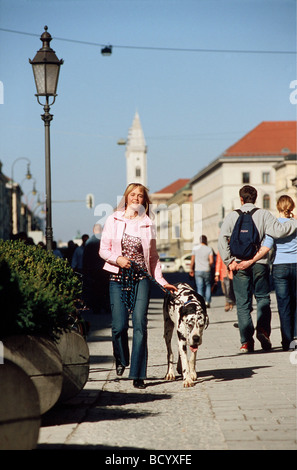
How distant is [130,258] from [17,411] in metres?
3.59

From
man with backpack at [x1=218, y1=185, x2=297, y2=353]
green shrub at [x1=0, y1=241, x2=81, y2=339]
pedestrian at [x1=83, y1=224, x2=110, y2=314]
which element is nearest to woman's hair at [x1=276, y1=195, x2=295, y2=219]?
man with backpack at [x1=218, y1=185, x2=297, y2=353]

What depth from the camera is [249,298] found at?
11227 millimetres

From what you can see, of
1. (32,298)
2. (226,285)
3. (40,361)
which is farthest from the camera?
(226,285)

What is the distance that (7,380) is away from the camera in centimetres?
525

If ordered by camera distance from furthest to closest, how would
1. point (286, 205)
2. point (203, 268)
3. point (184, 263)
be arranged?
1. point (184, 263)
2. point (203, 268)
3. point (286, 205)

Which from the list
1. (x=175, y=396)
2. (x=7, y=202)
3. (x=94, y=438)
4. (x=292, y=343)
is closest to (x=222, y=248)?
(x=292, y=343)

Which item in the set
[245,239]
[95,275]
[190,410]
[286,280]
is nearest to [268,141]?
[95,275]

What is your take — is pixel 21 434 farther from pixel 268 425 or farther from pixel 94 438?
pixel 268 425

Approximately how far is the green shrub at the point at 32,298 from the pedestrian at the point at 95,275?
39.9 ft

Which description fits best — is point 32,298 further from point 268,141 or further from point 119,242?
point 268,141

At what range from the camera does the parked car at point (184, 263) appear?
256ft

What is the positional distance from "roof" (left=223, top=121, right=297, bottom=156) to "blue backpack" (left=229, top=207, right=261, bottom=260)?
106276 mm

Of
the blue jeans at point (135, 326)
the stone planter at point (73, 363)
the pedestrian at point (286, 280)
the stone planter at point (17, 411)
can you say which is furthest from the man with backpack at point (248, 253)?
the stone planter at point (17, 411)

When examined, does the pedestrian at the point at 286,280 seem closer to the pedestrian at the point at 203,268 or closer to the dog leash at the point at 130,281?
the dog leash at the point at 130,281
